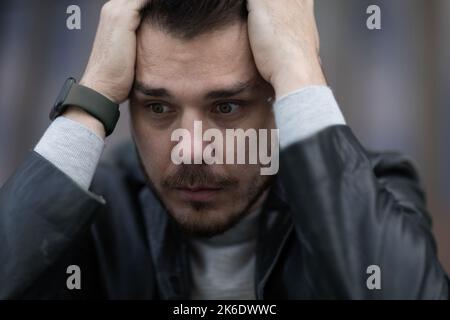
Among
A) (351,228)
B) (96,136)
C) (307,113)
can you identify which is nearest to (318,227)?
(351,228)

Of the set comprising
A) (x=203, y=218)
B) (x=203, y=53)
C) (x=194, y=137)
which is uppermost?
(x=203, y=53)

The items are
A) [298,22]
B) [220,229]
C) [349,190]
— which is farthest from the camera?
[220,229]

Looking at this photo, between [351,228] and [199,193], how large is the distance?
1.05ft

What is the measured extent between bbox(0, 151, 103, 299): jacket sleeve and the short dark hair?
13.5 inches

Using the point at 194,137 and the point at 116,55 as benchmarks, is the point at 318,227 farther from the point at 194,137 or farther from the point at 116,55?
the point at 116,55

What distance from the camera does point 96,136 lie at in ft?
3.44

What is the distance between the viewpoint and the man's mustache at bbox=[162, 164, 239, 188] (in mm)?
1089

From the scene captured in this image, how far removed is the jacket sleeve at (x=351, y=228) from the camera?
930 mm

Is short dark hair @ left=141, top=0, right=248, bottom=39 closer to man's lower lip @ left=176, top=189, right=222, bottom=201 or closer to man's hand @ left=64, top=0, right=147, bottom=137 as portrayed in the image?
man's hand @ left=64, top=0, right=147, bottom=137

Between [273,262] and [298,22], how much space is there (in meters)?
0.47

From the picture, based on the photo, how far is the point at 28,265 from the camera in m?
0.97
